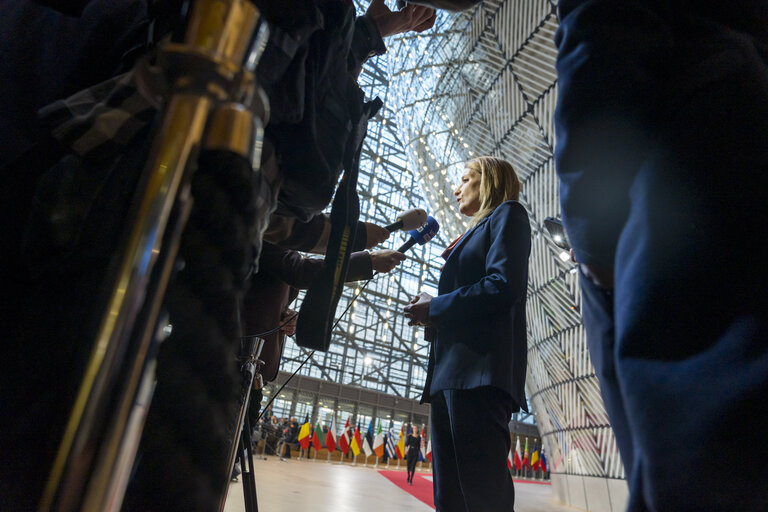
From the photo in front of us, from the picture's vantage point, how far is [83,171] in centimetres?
65

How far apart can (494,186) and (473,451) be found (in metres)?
1.24

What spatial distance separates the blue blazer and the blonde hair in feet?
0.82

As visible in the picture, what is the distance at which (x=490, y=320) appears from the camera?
71.8 inches

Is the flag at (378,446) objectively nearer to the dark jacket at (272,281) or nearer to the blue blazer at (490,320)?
the dark jacket at (272,281)

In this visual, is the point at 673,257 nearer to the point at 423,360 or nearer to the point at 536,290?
the point at 536,290

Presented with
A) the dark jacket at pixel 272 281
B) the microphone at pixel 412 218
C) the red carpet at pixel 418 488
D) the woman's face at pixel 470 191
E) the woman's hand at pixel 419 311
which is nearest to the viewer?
the woman's hand at pixel 419 311

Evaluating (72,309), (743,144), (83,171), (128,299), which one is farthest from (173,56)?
(743,144)

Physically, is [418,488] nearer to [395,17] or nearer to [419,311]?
[419,311]

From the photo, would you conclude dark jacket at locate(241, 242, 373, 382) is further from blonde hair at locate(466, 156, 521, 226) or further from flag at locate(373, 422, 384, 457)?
flag at locate(373, 422, 384, 457)

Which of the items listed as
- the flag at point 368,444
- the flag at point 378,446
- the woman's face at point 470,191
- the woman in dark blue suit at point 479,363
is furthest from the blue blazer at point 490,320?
the flag at point 368,444

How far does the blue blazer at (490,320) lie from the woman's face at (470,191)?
464 mm

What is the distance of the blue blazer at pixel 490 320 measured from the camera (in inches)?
66.8

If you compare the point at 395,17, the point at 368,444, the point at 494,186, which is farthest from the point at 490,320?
the point at 368,444

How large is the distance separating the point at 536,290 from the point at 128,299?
9021 mm
